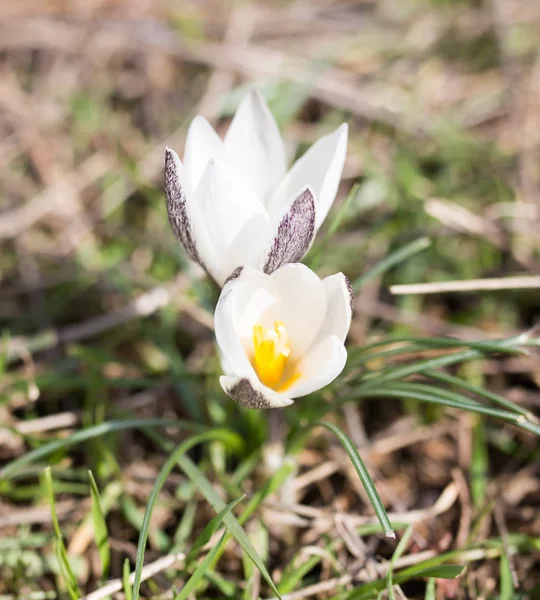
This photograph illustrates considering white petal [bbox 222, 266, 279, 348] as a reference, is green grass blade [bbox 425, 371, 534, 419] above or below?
below

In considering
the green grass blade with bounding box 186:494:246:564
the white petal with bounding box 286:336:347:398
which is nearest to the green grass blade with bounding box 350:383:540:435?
the white petal with bounding box 286:336:347:398

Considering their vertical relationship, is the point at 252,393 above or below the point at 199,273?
above

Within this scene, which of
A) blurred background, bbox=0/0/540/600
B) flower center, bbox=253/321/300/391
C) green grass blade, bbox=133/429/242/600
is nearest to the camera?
green grass blade, bbox=133/429/242/600

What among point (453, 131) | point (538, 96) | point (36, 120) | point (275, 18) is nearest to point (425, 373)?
point (453, 131)

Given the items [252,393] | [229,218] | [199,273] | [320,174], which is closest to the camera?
[252,393]

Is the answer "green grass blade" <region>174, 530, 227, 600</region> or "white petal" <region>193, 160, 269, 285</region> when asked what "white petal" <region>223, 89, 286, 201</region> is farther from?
"green grass blade" <region>174, 530, 227, 600</region>

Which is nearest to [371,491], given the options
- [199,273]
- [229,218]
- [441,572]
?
[441,572]

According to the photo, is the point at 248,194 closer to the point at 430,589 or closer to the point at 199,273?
the point at 199,273
